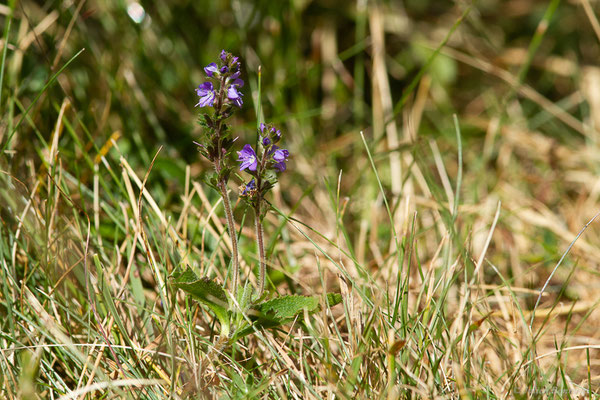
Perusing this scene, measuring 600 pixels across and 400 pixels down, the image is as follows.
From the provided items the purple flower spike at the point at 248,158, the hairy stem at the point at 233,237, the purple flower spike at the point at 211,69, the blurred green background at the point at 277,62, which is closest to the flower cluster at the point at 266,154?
the purple flower spike at the point at 248,158

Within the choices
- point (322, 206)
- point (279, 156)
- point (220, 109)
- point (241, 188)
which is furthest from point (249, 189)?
point (322, 206)

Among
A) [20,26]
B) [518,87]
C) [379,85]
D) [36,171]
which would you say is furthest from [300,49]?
[36,171]

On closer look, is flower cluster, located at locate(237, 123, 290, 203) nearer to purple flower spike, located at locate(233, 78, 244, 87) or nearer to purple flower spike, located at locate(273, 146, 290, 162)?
purple flower spike, located at locate(273, 146, 290, 162)

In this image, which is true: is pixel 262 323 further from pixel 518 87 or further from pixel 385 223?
pixel 518 87

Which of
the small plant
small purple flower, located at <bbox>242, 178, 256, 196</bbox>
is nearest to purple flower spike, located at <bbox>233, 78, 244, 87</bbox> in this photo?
the small plant

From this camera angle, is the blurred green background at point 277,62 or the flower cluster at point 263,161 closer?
the flower cluster at point 263,161

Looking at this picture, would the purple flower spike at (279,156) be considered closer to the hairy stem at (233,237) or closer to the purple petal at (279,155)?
the purple petal at (279,155)
